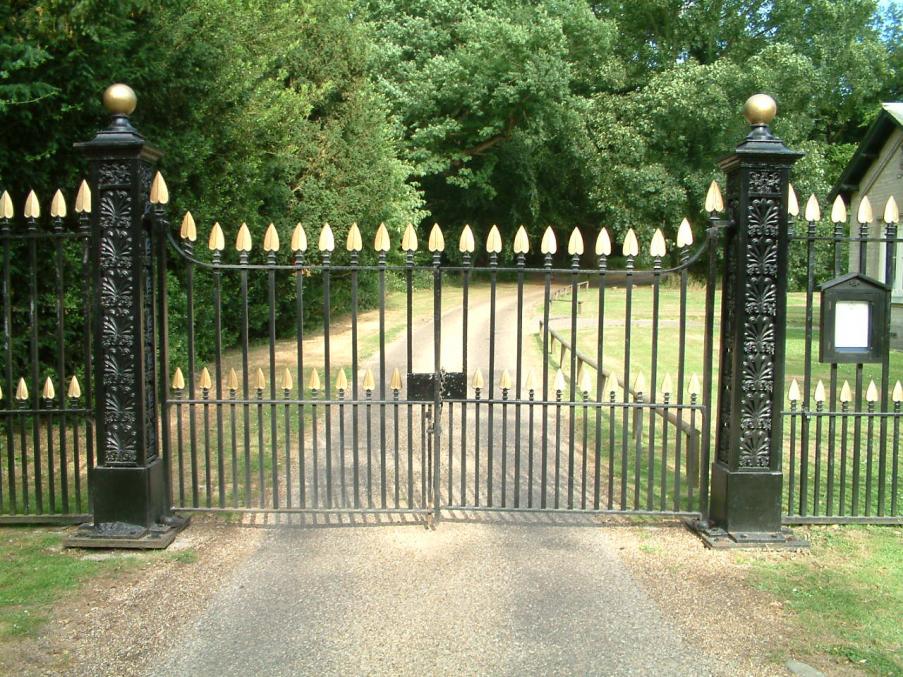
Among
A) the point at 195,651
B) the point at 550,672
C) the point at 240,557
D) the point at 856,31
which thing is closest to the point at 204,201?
the point at 240,557

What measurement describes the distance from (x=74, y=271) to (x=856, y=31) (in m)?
32.8

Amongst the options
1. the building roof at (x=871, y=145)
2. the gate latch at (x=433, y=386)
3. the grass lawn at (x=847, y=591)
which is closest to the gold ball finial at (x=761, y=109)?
the gate latch at (x=433, y=386)

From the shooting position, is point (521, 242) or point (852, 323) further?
point (852, 323)

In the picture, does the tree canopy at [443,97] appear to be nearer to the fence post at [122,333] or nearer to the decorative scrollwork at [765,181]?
the fence post at [122,333]

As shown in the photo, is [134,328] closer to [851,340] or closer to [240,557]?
[240,557]

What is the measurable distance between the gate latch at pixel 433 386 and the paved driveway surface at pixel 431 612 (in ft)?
3.30

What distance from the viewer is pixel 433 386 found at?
18.7 ft

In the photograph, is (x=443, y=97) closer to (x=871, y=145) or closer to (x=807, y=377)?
(x=871, y=145)

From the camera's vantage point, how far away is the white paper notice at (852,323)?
548 cm

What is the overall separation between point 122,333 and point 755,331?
447 cm

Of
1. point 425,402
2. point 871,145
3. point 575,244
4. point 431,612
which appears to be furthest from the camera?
point 871,145

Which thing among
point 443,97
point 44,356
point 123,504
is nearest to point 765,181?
point 123,504

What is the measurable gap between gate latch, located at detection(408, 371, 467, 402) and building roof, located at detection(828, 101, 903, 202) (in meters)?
14.6

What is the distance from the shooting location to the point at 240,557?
5.18 metres
